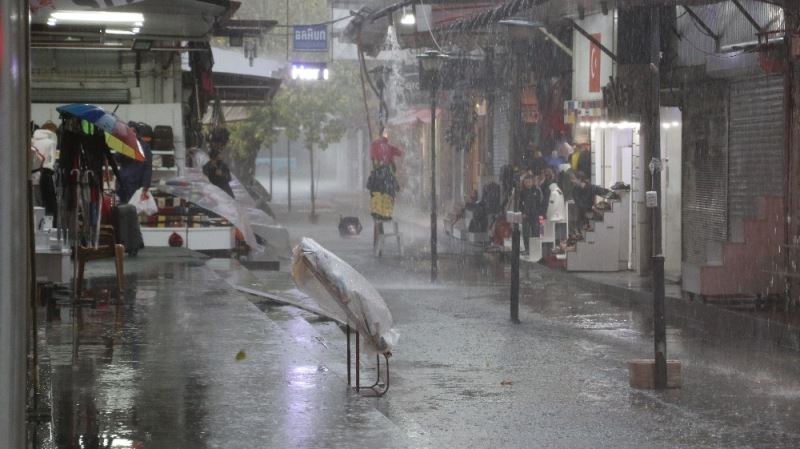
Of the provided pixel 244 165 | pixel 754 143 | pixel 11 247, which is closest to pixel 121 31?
pixel 754 143

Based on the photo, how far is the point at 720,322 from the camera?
14.6 meters

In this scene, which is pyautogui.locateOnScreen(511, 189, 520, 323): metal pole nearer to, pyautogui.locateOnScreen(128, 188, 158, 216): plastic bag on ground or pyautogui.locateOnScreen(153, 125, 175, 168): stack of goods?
pyautogui.locateOnScreen(128, 188, 158, 216): plastic bag on ground

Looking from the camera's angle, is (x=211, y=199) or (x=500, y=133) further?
(x=500, y=133)

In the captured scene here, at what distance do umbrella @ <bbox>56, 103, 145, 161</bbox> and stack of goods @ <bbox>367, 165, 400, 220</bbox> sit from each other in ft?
40.1

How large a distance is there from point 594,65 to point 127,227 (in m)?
9.31

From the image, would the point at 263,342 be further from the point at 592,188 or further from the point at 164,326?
the point at 592,188

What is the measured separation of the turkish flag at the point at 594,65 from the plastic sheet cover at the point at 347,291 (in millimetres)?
13766

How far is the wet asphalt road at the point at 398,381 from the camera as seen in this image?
764cm

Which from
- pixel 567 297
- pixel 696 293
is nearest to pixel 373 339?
pixel 696 293

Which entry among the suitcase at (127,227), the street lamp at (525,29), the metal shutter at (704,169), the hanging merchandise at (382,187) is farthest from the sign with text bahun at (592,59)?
the suitcase at (127,227)

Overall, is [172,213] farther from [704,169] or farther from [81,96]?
[704,169]

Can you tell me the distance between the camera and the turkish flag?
2219 centimetres

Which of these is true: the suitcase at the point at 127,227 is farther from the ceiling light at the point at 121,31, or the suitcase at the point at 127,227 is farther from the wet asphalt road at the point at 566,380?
the wet asphalt road at the point at 566,380

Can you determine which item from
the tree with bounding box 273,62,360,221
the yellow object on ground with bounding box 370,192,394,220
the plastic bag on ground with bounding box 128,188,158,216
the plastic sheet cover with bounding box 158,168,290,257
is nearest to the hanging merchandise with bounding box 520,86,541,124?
the yellow object on ground with bounding box 370,192,394,220
